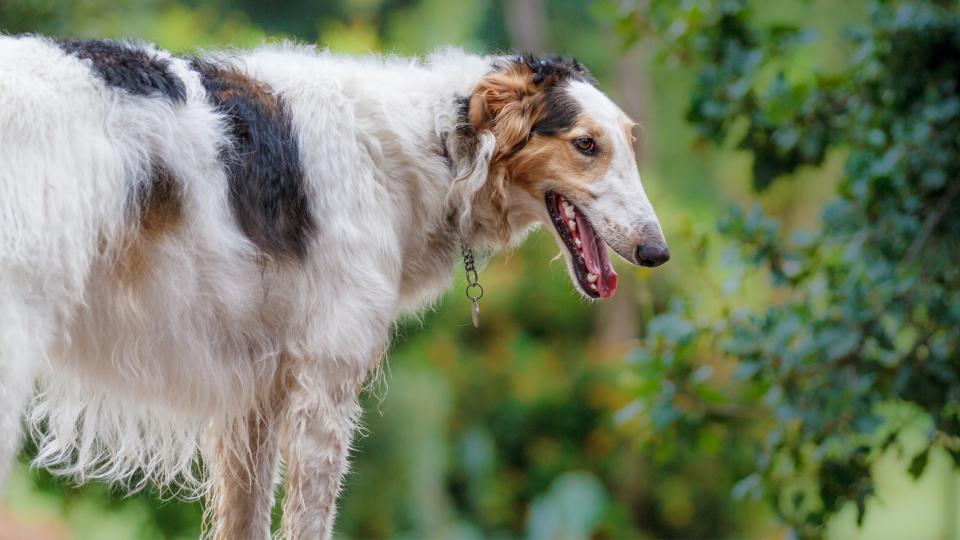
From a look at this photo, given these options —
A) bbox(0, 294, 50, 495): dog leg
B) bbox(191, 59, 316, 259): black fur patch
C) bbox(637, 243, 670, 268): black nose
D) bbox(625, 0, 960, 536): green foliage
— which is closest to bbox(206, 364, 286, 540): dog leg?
bbox(191, 59, 316, 259): black fur patch

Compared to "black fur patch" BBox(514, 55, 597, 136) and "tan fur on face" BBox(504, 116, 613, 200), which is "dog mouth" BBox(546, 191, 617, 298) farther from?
"black fur patch" BBox(514, 55, 597, 136)

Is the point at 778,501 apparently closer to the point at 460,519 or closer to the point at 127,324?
the point at 127,324

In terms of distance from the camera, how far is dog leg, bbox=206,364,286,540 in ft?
11.7

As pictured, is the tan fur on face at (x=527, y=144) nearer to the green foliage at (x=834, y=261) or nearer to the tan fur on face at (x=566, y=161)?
the tan fur on face at (x=566, y=161)

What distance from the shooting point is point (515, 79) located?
3525mm

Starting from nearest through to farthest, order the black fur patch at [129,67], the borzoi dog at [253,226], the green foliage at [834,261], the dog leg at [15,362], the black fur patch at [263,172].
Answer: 1. the dog leg at [15,362]
2. the borzoi dog at [253,226]
3. the black fur patch at [129,67]
4. the black fur patch at [263,172]
5. the green foliage at [834,261]

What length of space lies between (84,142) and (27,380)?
0.54 m

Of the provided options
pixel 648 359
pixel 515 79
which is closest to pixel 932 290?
pixel 648 359

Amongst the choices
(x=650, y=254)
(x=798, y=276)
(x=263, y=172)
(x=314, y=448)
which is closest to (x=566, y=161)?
(x=650, y=254)

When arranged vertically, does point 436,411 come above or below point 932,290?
above

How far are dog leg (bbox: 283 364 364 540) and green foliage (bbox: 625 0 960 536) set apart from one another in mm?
2436

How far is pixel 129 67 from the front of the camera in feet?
9.95

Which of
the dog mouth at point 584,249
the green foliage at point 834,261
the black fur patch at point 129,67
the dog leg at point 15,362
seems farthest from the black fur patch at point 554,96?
the green foliage at point 834,261

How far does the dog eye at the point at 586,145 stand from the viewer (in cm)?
344
